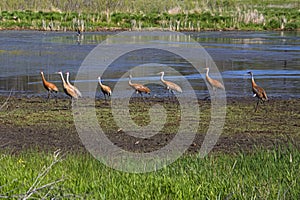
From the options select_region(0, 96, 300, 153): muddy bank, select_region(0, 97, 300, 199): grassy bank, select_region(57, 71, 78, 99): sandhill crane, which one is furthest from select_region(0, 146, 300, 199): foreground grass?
select_region(57, 71, 78, 99): sandhill crane

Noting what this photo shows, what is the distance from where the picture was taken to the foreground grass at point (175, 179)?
22.6 ft

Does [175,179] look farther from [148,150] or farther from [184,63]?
[184,63]

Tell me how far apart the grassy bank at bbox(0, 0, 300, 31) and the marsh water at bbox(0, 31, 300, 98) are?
3179mm

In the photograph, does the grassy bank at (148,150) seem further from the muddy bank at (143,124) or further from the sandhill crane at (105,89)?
the sandhill crane at (105,89)

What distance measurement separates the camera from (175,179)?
24.7ft

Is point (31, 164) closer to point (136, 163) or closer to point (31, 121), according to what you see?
point (136, 163)

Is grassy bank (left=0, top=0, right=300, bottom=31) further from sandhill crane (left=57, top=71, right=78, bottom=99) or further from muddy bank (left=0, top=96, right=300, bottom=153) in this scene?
muddy bank (left=0, top=96, right=300, bottom=153)

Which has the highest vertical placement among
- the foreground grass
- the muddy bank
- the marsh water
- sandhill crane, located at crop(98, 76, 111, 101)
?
the foreground grass

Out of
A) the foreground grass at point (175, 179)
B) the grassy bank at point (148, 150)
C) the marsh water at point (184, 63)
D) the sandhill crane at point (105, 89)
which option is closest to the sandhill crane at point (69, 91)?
the grassy bank at point (148, 150)

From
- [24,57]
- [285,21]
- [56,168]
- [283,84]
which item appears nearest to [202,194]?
[56,168]

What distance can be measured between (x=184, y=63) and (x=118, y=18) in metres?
20.0

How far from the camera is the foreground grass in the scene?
272 inches

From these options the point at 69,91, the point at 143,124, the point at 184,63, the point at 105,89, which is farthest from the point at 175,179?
the point at 184,63

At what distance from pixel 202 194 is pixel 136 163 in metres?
2.11
